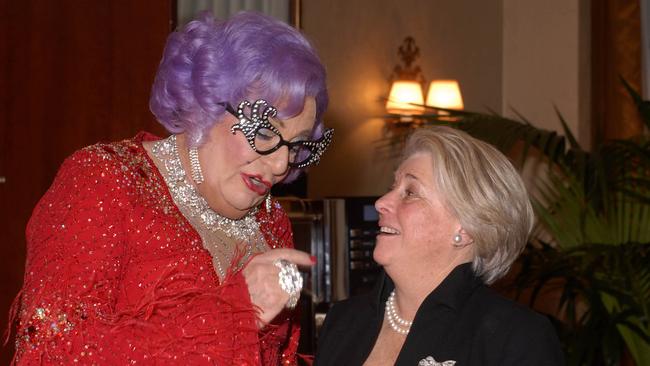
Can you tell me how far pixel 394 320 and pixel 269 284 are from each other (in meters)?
0.52

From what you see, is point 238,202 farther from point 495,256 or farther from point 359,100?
point 359,100

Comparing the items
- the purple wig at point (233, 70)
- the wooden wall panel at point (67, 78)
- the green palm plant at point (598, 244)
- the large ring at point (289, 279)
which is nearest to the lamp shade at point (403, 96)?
the green palm plant at point (598, 244)

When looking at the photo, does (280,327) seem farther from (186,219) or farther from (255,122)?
(255,122)

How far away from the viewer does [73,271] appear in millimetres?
1557

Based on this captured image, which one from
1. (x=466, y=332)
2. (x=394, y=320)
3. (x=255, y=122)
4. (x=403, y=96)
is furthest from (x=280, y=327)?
(x=403, y=96)

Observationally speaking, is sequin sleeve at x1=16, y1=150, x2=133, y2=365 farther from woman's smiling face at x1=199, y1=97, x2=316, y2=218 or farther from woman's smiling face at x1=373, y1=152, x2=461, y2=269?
woman's smiling face at x1=373, y1=152, x2=461, y2=269

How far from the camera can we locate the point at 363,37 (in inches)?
226

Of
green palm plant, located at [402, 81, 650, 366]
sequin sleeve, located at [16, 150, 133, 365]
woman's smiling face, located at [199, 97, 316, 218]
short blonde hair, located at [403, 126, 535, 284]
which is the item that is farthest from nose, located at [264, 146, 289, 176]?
green palm plant, located at [402, 81, 650, 366]

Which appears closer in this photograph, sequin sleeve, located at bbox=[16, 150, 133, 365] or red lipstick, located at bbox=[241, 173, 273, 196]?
sequin sleeve, located at bbox=[16, 150, 133, 365]

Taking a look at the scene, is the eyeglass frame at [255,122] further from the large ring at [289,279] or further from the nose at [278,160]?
the large ring at [289,279]

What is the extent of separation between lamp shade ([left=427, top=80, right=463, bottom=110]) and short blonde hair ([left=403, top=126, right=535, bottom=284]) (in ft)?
12.6

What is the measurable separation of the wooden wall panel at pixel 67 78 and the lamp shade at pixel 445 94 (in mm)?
2477

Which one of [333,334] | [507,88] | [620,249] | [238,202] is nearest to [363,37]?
[507,88]

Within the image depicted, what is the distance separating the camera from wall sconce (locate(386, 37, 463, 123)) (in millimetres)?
5746
